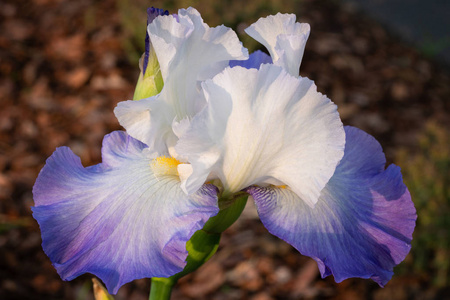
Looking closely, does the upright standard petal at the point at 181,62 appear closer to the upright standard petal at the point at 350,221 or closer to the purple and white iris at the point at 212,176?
the purple and white iris at the point at 212,176

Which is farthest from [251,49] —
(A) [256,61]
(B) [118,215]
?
(B) [118,215]

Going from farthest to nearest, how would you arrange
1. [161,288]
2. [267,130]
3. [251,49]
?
[251,49]
[161,288]
[267,130]

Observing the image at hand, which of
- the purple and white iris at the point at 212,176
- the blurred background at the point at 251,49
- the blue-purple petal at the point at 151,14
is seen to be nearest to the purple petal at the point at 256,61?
the purple and white iris at the point at 212,176

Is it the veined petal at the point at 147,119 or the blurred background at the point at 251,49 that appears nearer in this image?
the veined petal at the point at 147,119

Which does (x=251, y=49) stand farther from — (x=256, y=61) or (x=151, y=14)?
(x=151, y=14)

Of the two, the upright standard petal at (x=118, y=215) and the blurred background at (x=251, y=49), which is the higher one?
the upright standard petal at (x=118, y=215)

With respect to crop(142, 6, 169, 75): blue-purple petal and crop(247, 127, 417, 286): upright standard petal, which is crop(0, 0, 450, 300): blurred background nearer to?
crop(247, 127, 417, 286): upright standard petal
